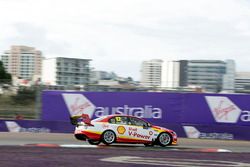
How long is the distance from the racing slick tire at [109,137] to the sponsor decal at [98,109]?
7008 mm

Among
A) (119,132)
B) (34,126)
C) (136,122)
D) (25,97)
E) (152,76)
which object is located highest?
(152,76)

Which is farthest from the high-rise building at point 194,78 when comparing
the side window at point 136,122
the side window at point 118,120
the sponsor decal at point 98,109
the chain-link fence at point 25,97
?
the side window at point 118,120

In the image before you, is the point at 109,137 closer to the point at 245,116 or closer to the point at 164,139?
the point at 164,139

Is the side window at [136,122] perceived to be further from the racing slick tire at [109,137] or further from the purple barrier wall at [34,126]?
the purple barrier wall at [34,126]

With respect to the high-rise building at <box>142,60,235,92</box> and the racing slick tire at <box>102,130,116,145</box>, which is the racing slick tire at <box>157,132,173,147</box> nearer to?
the racing slick tire at <box>102,130,116,145</box>

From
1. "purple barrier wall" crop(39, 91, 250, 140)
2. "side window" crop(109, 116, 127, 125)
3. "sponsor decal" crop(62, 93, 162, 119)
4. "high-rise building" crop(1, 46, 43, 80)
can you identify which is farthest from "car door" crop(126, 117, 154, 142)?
"high-rise building" crop(1, 46, 43, 80)

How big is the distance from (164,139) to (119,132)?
1.77 m

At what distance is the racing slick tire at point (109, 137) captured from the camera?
17969mm

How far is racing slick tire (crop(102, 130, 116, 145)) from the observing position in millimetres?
17969

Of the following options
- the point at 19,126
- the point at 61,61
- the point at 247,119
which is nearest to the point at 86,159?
the point at 19,126

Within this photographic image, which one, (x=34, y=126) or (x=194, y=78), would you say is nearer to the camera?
(x=34, y=126)

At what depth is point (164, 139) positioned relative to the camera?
60.5 ft

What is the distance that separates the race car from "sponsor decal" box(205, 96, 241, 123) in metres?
6.32

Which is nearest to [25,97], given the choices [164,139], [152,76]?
[164,139]
